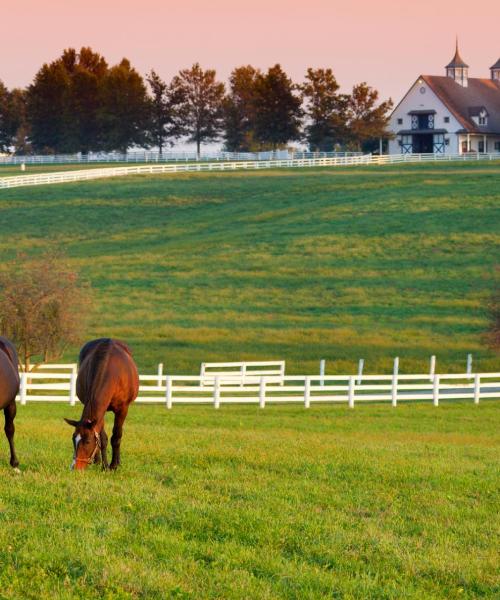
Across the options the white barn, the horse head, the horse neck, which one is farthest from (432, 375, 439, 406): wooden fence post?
the white barn

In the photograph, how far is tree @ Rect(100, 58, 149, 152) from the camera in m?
139

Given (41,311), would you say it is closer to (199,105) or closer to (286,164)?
(286,164)

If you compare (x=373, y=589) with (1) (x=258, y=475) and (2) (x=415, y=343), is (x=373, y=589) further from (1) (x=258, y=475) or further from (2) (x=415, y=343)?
(2) (x=415, y=343)

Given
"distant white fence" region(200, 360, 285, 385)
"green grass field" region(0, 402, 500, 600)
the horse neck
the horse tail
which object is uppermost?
the horse tail

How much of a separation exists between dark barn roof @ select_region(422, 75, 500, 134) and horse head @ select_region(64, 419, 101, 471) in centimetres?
10752

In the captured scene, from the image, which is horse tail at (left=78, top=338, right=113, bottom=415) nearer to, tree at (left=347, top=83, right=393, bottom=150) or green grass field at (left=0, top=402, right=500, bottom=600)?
green grass field at (left=0, top=402, right=500, bottom=600)

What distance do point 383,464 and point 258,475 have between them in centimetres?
218

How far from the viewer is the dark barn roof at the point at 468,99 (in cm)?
11825

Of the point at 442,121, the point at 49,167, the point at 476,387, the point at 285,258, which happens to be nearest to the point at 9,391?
the point at 476,387

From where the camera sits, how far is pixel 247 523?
39.0 feet

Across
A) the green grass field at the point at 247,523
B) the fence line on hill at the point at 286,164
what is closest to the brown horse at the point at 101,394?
the green grass field at the point at 247,523

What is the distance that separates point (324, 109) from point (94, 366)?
11346 centimetres

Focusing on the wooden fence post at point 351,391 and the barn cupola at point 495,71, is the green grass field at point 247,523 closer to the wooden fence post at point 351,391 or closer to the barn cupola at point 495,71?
→ the wooden fence post at point 351,391

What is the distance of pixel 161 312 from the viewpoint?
52688 mm
